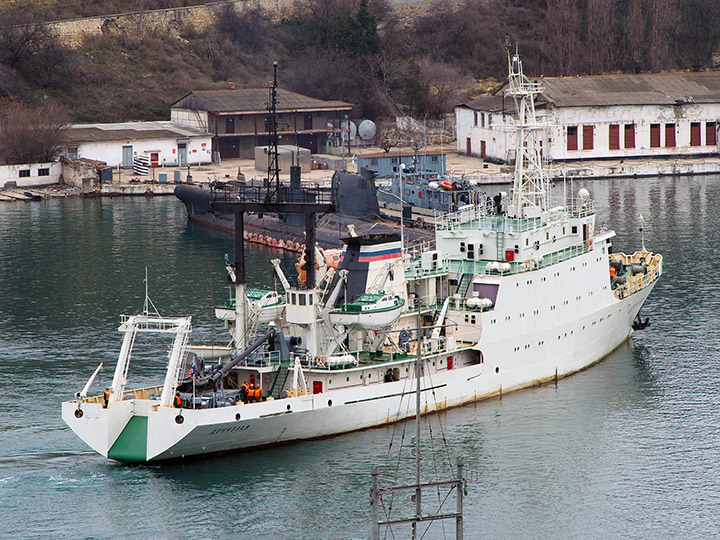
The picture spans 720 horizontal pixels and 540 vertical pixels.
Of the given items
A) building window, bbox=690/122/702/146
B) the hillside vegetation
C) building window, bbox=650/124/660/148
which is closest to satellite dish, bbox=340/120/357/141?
the hillside vegetation

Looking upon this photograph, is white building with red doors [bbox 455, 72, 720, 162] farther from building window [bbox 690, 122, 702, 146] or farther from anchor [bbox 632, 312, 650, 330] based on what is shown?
anchor [bbox 632, 312, 650, 330]

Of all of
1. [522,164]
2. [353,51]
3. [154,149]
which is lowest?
[522,164]

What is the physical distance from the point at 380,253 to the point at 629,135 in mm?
63516

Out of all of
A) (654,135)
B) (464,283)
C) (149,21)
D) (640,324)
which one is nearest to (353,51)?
(149,21)

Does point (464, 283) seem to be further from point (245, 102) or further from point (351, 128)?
point (351, 128)

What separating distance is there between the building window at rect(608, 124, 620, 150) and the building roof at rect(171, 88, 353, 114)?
2209cm

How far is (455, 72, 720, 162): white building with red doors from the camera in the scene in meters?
96.7

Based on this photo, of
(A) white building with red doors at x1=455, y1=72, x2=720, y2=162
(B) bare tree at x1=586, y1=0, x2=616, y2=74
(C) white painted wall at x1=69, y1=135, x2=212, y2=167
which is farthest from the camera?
(B) bare tree at x1=586, y1=0, x2=616, y2=74

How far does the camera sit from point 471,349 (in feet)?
131

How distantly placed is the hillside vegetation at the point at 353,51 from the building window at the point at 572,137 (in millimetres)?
15952

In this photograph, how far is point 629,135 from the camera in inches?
3861

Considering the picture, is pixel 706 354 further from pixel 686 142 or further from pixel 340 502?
pixel 686 142

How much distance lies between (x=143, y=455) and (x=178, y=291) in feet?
76.1

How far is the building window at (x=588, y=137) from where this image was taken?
97188 mm
